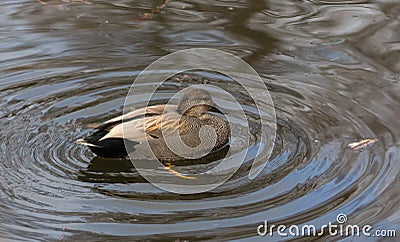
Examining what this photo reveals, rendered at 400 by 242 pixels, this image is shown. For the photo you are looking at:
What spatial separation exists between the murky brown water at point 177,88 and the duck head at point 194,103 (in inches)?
15.9

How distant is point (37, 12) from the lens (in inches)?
352

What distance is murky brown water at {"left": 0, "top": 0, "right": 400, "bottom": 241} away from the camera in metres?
5.14

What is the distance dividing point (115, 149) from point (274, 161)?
1149 millimetres

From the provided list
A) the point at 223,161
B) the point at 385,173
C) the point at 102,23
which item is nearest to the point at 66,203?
the point at 223,161

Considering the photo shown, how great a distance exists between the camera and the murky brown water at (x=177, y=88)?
5145 millimetres

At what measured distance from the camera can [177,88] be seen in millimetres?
7137

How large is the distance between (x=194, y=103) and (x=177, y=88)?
2.26 ft
